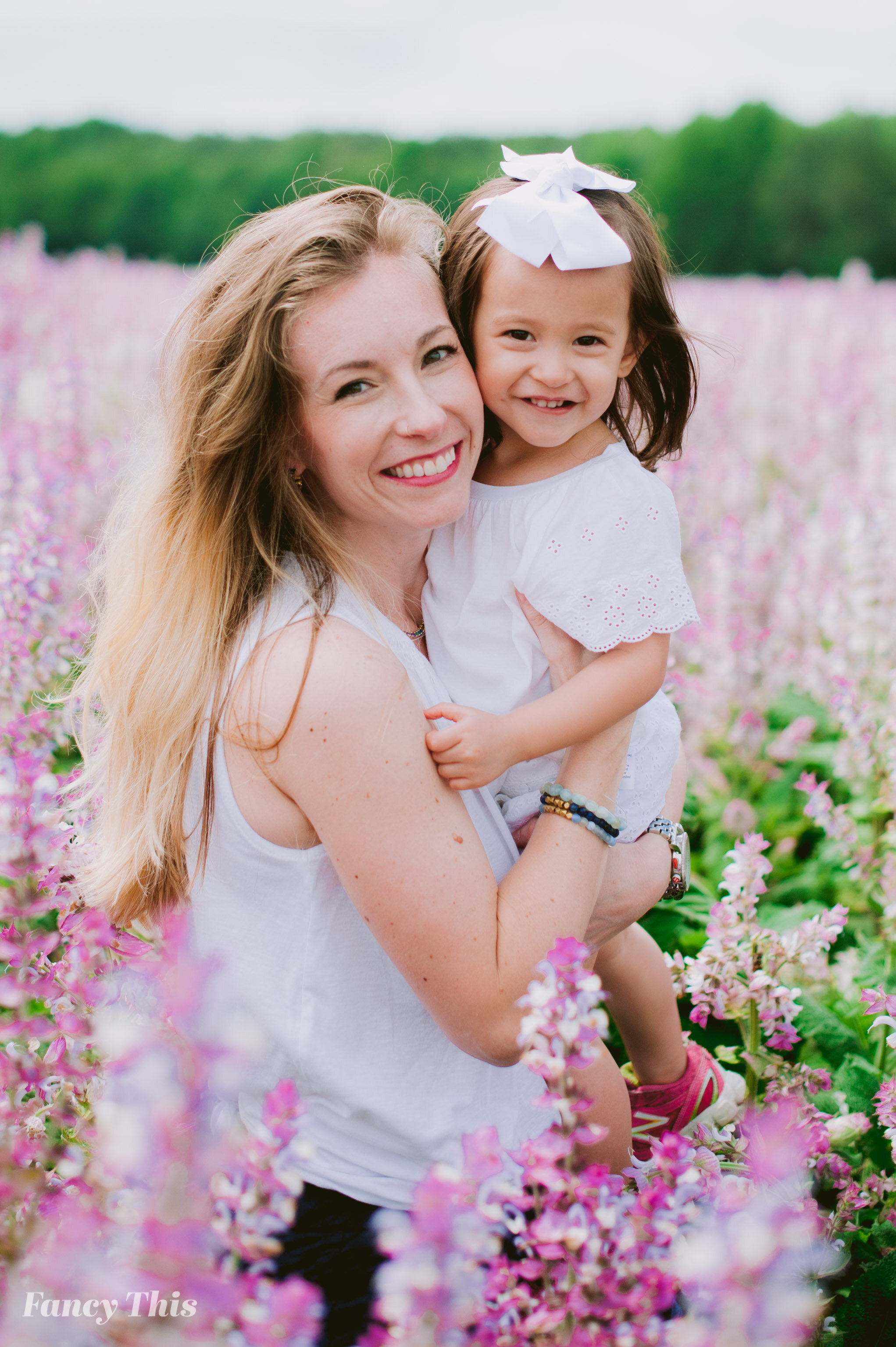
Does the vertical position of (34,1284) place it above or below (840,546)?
below

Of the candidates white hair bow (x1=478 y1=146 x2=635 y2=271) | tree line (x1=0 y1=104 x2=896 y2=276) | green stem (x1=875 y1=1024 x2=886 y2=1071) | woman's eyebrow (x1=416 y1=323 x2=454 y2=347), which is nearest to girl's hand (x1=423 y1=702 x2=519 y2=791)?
woman's eyebrow (x1=416 y1=323 x2=454 y2=347)

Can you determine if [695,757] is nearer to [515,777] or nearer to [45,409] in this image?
[515,777]

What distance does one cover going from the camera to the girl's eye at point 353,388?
66.2 inches

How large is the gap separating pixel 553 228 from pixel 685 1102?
1.72m

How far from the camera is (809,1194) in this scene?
5.47ft

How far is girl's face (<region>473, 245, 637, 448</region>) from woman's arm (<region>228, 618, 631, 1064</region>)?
Result: 616 millimetres

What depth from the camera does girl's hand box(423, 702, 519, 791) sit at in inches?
60.9

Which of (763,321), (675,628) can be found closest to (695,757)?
(675,628)

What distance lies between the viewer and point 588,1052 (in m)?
0.97

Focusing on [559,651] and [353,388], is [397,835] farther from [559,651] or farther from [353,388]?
[353,388]

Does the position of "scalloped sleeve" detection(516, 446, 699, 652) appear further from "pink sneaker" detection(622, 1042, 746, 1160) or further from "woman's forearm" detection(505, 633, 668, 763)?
"pink sneaker" detection(622, 1042, 746, 1160)

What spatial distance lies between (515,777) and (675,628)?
1.34ft

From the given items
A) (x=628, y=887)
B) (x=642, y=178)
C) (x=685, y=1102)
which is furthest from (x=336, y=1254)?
(x=642, y=178)

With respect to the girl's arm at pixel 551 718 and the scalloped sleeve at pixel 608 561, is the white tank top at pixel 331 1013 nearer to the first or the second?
the girl's arm at pixel 551 718
